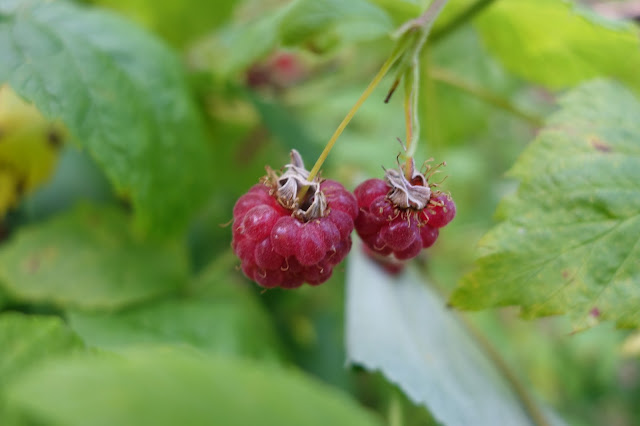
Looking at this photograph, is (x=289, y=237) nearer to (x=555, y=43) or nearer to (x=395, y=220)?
(x=395, y=220)

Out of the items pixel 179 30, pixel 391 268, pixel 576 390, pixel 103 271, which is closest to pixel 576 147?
pixel 391 268

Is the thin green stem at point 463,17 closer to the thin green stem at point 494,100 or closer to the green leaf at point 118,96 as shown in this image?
the thin green stem at point 494,100

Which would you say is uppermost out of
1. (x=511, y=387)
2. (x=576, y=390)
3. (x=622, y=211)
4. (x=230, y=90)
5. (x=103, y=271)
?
(x=622, y=211)

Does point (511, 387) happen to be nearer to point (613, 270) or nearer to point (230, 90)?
point (613, 270)

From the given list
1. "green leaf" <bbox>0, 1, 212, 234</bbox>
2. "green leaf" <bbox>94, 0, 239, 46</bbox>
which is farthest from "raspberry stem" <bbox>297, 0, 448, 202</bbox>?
"green leaf" <bbox>94, 0, 239, 46</bbox>

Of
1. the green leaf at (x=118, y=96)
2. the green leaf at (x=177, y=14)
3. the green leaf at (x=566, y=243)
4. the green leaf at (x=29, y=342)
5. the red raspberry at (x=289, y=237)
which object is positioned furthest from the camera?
the green leaf at (x=177, y=14)

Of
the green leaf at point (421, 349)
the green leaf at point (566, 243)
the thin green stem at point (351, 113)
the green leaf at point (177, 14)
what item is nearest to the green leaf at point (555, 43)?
the green leaf at point (566, 243)
